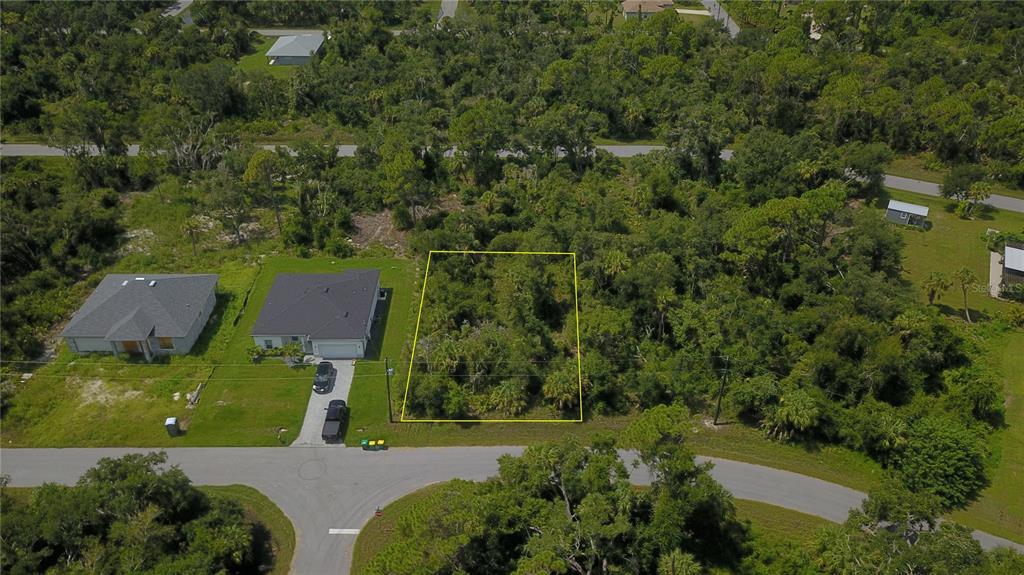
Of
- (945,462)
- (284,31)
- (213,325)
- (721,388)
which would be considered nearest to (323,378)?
(213,325)

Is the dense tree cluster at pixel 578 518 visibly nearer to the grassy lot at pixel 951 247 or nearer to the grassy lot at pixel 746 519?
the grassy lot at pixel 746 519

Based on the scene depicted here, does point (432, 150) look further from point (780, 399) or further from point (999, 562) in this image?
point (999, 562)

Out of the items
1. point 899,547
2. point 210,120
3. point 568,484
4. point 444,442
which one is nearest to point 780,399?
point 899,547

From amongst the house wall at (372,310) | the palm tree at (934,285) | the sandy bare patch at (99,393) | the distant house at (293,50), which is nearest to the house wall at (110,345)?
the sandy bare patch at (99,393)

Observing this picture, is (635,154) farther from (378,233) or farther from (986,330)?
(986,330)

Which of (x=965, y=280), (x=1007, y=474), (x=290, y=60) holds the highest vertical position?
(x=290, y=60)

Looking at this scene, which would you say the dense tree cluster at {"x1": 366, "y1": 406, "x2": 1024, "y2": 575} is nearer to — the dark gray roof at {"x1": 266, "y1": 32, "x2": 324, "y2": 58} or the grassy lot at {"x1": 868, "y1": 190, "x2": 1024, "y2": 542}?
the grassy lot at {"x1": 868, "y1": 190, "x2": 1024, "y2": 542}
